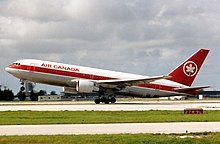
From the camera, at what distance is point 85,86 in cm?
5944

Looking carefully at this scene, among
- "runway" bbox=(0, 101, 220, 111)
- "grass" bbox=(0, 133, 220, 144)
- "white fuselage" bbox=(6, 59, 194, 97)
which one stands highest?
"white fuselage" bbox=(6, 59, 194, 97)

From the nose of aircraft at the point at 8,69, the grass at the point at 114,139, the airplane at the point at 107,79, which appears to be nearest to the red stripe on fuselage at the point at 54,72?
the airplane at the point at 107,79

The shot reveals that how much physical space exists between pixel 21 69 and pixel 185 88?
22.5 meters

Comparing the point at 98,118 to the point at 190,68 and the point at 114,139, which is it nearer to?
the point at 114,139

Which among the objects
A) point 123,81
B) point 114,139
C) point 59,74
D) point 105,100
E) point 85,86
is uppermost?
point 59,74

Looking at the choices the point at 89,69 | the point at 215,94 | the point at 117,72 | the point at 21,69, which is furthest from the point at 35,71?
the point at 215,94

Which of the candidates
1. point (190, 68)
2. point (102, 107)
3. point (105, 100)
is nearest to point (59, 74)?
point (105, 100)

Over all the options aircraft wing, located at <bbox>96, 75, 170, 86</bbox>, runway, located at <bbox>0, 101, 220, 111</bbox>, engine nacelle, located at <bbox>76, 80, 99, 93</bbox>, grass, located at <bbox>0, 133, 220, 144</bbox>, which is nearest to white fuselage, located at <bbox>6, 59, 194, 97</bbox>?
engine nacelle, located at <bbox>76, 80, 99, 93</bbox>

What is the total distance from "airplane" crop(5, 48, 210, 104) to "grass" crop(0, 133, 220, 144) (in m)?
39.5

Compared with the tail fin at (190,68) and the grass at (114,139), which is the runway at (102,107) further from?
the grass at (114,139)

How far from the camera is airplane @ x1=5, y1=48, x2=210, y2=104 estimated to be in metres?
58.8

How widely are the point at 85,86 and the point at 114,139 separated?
41086 mm

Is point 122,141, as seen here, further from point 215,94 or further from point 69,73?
point 215,94

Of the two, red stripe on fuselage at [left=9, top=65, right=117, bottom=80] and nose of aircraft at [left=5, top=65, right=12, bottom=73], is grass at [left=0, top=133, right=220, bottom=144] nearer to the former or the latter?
red stripe on fuselage at [left=9, top=65, right=117, bottom=80]
